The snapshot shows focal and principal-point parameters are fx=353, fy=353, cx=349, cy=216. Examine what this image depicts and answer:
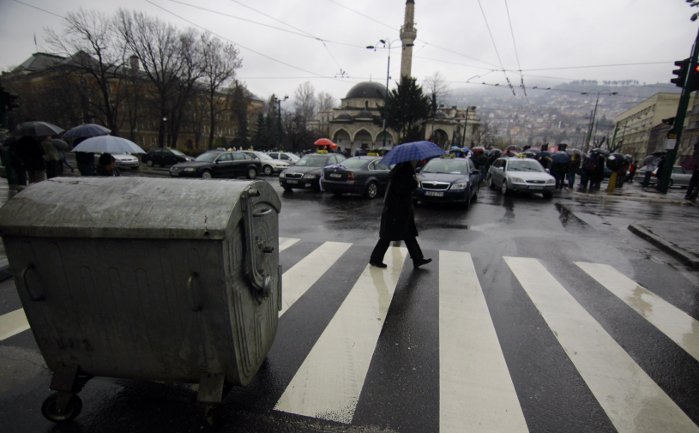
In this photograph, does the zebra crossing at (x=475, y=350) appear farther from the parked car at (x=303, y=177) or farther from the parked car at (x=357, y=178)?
the parked car at (x=303, y=177)

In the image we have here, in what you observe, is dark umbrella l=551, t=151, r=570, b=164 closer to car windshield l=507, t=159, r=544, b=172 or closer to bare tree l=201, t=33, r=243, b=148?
car windshield l=507, t=159, r=544, b=172

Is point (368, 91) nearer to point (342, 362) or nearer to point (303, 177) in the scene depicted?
point (303, 177)

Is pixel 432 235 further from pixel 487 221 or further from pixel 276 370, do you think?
pixel 276 370

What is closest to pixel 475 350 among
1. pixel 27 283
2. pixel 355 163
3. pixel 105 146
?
pixel 27 283

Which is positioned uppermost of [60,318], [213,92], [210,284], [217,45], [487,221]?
[217,45]

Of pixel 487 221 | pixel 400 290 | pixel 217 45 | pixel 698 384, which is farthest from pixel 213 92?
pixel 698 384

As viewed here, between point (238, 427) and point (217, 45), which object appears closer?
point (238, 427)

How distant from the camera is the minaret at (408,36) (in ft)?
177

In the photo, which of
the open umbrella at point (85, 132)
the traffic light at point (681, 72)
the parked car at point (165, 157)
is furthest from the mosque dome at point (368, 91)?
the open umbrella at point (85, 132)

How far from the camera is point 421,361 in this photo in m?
3.09

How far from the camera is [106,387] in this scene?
8.80 feet

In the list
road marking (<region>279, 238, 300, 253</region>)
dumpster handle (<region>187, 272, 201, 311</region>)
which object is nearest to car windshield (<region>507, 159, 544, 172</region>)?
road marking (<region>279, 238, 300, 253</region>)

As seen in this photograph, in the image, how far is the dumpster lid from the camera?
2031 millimetres

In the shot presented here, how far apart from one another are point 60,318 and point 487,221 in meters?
8.97
